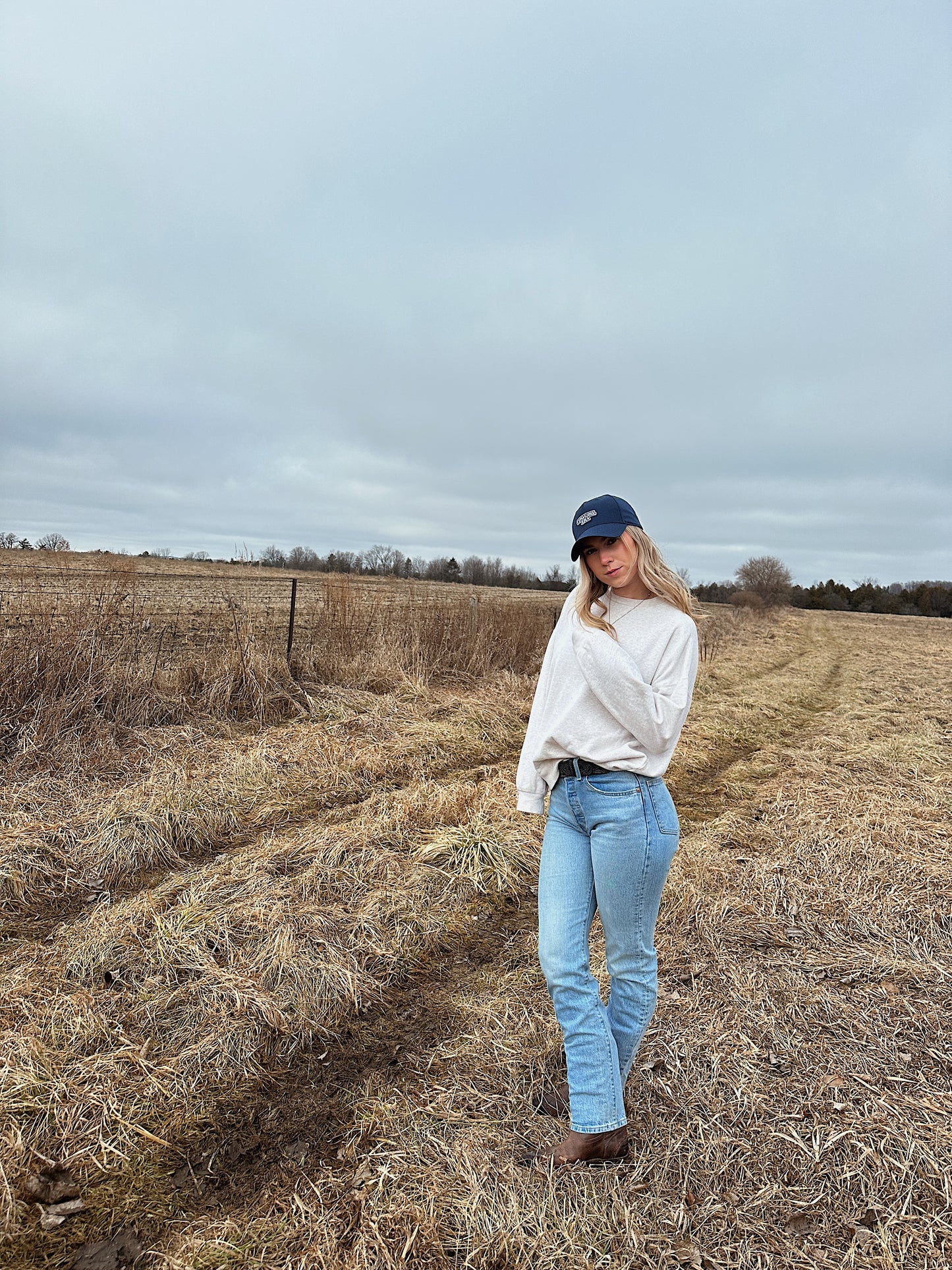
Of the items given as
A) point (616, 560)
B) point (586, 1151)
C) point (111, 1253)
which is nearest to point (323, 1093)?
point (111, 1253)

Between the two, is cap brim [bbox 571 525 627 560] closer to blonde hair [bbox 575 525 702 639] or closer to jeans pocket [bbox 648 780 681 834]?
blonde hair [bbox 575 525 702 639]

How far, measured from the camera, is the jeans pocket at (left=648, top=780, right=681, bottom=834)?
1.95m

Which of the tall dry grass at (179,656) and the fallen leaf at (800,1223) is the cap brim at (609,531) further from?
the tall dry grass at (179,656)

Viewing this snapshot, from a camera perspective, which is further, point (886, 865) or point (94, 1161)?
point (886, 865)

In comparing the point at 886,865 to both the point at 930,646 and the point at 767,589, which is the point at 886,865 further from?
the point at 767,589

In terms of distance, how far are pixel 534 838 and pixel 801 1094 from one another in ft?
7.97

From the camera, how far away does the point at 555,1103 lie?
234 centimetres

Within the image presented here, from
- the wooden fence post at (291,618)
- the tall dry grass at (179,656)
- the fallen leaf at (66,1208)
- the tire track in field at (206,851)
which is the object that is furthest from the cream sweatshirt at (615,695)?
the wooden fence post at (291,618)

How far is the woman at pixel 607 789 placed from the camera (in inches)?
75.7

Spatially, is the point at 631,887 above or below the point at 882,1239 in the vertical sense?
above

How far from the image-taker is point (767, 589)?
→ 52406 mm

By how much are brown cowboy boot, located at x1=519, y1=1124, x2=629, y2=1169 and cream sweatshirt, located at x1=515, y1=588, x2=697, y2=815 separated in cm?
99

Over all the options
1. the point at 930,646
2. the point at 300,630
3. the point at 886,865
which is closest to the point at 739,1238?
the point at 886,865

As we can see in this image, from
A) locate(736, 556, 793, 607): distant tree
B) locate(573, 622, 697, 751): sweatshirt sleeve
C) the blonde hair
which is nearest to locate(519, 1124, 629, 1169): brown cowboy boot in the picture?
locate(573, 622, 697, 751): sweatshirt sleeve
